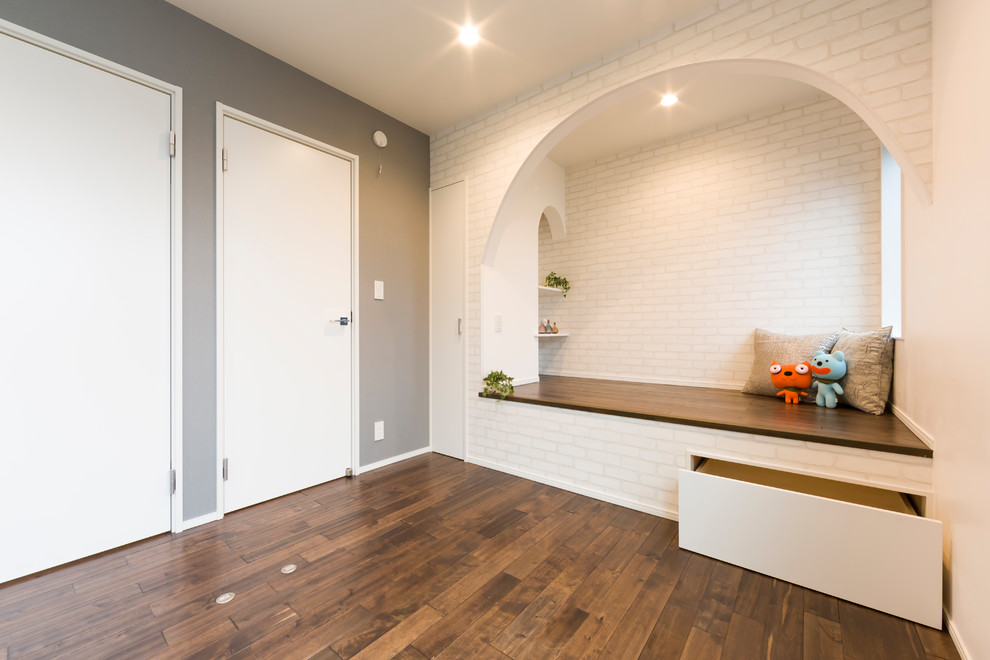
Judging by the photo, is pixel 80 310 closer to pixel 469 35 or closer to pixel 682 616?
pixel 469 35

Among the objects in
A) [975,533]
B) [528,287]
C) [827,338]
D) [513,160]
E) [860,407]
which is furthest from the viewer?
[528,287]

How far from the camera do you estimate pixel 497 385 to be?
3.13 meters

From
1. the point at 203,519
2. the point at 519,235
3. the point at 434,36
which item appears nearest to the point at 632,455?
the point at 519,235

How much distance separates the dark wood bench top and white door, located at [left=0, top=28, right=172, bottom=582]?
2.14 metres

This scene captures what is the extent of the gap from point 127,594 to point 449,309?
2398 millimetres

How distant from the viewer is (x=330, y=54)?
8.16 feet

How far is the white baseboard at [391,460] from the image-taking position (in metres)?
2.96

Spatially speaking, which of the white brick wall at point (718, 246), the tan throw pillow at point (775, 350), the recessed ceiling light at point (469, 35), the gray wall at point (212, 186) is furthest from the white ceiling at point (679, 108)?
the tan throw pillow at point (775, 350)

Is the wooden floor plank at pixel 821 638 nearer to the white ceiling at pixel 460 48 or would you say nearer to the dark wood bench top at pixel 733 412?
the dark wood bench top at pixel 733 412

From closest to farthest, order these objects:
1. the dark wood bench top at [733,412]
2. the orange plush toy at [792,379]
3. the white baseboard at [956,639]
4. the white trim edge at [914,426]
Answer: the white baseboard at [956,639] < the white trim edge at [914,426] < the dark wood bench top at [733,412] < the orange plush toy at [792,379]

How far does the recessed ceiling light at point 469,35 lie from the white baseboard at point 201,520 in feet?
9.78

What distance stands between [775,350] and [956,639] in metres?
1.84

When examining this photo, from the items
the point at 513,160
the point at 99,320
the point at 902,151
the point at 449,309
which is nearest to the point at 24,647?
the point at 99,320

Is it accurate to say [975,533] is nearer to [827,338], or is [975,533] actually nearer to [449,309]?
[827,338]
